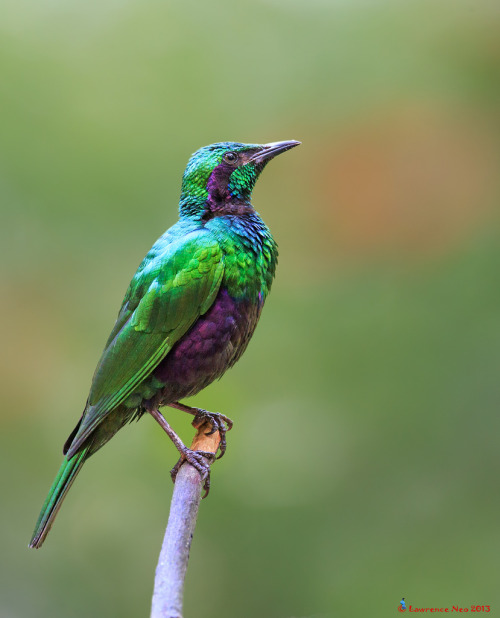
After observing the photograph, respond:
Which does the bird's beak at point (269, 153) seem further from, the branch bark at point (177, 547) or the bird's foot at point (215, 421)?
the branch bark at point (177, 547)

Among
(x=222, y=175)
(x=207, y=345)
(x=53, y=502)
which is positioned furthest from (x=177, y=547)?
(x=222, y=175)

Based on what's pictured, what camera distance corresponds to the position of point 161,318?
7.18 ft

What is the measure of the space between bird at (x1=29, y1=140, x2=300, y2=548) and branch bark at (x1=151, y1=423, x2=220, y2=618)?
0.53 feet

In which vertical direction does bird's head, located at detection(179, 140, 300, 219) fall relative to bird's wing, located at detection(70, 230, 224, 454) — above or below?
above

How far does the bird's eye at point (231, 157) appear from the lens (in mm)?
2367

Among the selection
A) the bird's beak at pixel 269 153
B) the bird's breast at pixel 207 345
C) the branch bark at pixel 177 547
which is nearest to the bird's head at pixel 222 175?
the bird's beak at pixel 269 153

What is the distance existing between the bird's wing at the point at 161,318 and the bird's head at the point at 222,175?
0.66 feet

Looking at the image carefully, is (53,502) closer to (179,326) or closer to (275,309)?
(179,326)

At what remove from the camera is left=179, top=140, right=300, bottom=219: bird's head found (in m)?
2.36

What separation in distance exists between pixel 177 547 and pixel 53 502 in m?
0.62

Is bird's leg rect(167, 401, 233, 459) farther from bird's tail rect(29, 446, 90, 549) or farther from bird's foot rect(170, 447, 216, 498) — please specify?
bird's tail rect(29, 446, 90, 549)

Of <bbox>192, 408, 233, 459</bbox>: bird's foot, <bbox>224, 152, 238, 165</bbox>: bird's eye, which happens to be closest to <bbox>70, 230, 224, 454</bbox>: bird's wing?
<bbox>224, 152, 238, 165</bbox>: bird's eye

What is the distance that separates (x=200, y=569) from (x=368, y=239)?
1.92m

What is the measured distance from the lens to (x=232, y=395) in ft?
12.1
